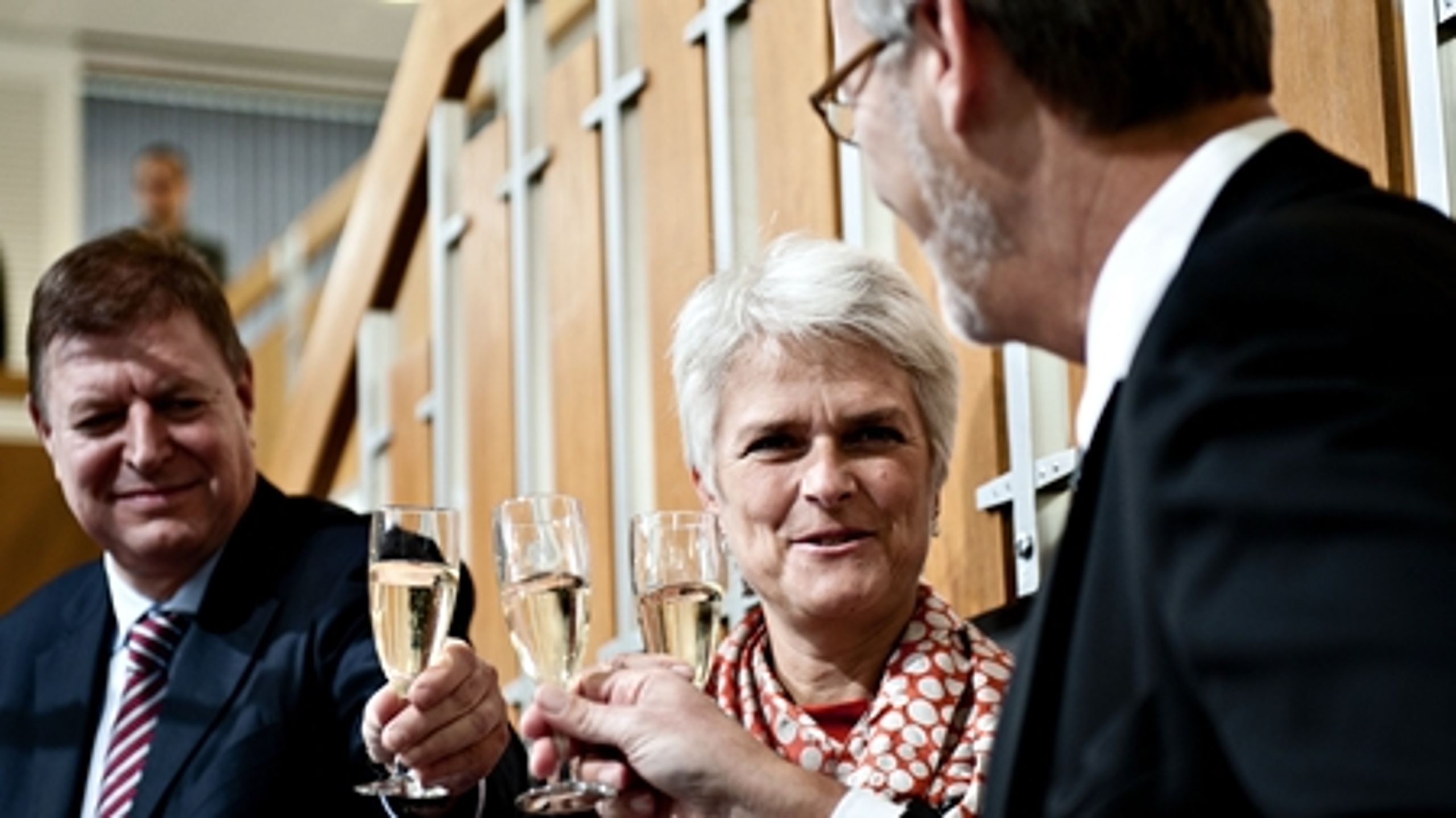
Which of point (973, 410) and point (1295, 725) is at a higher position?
point (973, 410)

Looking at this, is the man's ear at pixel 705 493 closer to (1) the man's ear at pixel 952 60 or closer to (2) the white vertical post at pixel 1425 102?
(2) the white vertical post at pixel 1425 102

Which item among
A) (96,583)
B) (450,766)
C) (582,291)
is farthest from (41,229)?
(450,766)

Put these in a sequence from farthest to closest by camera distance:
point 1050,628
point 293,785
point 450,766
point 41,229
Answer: point 41,229, point 293,785, point 450,766, point 1050,628

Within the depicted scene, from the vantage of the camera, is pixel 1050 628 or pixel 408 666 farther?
pixel 408 666

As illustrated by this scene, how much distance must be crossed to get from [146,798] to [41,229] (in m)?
10.2

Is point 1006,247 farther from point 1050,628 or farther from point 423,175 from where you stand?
point 423,175

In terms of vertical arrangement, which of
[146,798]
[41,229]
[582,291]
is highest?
[41,229]

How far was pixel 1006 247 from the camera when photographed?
4.75 feet

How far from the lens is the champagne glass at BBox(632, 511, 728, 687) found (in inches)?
80.0

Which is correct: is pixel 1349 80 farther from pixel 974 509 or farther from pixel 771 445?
pixel 974 509

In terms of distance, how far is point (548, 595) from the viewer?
6.58 ft

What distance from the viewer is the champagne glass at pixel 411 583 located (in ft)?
6.77

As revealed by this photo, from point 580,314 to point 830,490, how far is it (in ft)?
6.00

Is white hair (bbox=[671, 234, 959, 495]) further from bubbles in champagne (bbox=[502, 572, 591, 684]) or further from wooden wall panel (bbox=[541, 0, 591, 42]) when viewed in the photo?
wooden wall panel (bbox=[541, 0, 591, 42])
